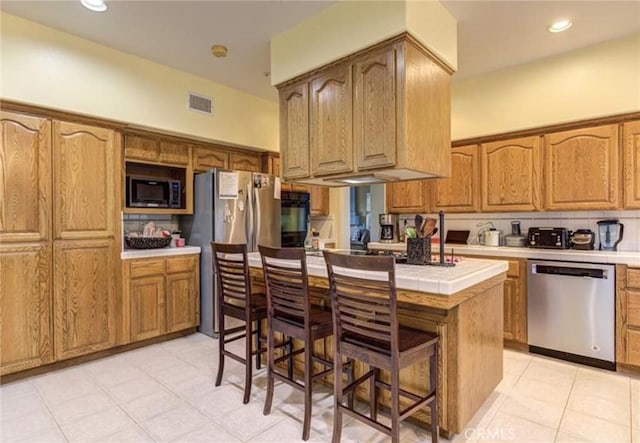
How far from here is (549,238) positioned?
133 inches

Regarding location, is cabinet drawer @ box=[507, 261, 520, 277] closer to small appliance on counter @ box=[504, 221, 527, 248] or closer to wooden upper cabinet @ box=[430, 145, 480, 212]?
small appliance on counter @ box=[504, 221, 527, 248]

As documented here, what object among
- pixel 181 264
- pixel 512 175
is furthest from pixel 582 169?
pixel 181 264

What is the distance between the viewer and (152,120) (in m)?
3.45

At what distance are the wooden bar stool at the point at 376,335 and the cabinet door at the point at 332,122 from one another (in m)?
1.06

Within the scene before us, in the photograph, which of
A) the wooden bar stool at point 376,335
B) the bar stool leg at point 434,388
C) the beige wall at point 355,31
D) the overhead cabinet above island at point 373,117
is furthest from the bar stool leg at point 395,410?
the beige wall at point 355,31

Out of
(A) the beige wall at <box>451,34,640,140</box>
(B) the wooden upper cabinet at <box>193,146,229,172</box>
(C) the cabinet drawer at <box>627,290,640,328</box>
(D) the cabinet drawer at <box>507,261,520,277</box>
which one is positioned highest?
(A) the beige wall at <box>451,34,640,140</box>

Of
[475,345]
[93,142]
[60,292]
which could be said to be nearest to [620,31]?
[475,345]

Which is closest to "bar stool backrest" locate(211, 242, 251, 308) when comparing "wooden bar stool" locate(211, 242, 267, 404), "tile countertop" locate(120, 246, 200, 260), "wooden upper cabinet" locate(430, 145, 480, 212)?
"wooden bar stool" locate(211, 242, 267, 404)

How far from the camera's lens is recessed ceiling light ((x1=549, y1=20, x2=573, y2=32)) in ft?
9.00

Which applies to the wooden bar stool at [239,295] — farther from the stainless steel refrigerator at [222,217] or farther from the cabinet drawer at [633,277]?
the cabinet drawer at [633,277]

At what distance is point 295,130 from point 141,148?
5.74 ft

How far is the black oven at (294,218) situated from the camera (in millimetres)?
4508

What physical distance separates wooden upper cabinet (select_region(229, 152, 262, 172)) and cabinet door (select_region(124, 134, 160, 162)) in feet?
3.00

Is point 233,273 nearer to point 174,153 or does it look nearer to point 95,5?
point 174,153
